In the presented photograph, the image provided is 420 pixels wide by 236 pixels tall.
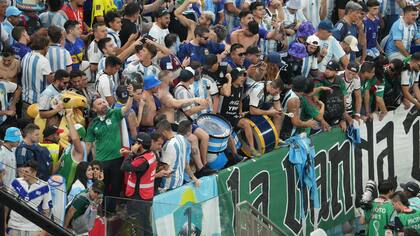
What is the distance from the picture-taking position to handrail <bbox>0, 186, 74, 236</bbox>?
1380 centimetres

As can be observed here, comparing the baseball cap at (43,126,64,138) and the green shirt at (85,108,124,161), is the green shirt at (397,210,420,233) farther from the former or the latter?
the baseball cap at (43,126,64,138)

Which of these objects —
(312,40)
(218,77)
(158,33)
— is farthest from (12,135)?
(312,40)

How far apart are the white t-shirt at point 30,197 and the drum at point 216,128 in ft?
9.70

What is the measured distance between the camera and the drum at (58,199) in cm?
1441

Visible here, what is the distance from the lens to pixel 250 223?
15453mm

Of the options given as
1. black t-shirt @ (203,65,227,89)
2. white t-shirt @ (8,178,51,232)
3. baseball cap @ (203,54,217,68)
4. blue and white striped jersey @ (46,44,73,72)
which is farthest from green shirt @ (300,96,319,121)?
white t-shirt @ (8,178,51,232)

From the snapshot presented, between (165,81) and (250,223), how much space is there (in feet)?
7.47

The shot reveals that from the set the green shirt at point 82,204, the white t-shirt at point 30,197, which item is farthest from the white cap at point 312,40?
the white t-shirt at point 30,197

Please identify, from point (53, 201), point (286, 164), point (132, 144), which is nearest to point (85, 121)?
point (132, 144)

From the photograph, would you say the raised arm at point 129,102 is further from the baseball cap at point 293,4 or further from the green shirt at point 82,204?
the baseball cap at point 293,4

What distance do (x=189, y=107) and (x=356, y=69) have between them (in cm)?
367

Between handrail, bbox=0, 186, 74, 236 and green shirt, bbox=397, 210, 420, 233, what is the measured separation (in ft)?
19.6

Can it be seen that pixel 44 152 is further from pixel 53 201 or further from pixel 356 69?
pixel 356 69

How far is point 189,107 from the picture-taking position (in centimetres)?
1658
